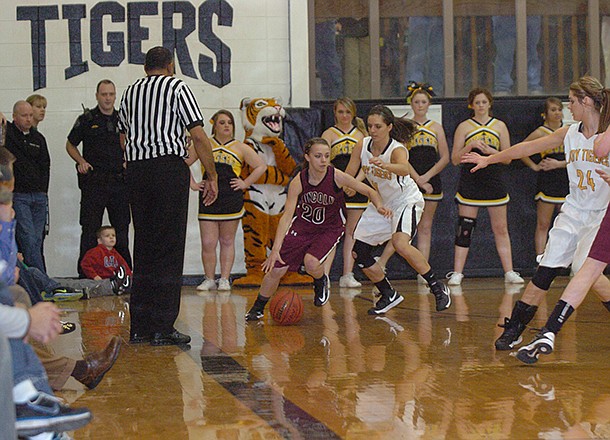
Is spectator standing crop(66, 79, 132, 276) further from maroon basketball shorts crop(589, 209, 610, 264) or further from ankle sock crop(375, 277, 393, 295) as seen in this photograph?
maroon basketball shorts crop(589, 209, 610, 264)

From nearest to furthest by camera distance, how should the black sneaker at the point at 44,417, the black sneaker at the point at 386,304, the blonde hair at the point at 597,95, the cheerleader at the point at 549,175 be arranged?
the black sneaker at the point at 44,417
the blonde hair at the point at 597,95
the black sneaker at the point at 386,304
the cheerleader at the point at 549,175

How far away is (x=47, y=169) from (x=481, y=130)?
4.47 metres

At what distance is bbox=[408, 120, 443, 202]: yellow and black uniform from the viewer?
1029 centimetres

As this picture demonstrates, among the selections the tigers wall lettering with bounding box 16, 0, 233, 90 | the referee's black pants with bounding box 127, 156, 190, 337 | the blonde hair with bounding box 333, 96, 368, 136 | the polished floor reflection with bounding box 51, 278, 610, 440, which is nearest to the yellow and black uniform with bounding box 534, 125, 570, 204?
the blonde hair with bounding box 333, 96, 368, 136

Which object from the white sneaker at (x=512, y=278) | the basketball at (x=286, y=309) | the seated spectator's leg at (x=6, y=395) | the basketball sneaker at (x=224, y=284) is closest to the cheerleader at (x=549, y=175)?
the white sneaker at (x=512, y=278)

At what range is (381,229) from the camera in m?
7.82

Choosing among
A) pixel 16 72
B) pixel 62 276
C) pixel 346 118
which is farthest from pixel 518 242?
pixel 16 72

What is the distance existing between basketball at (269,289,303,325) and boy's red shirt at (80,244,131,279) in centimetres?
319

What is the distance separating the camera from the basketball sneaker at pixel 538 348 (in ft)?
16.7

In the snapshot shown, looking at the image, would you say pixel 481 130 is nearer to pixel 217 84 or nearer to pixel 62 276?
pixel 217 84

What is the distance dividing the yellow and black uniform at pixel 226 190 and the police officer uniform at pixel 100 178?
0.87m

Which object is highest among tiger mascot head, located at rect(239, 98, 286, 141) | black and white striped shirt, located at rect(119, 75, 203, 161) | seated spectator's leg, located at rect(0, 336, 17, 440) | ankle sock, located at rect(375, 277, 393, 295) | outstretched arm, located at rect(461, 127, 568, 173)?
tiger mascot head, located at rect(239, 98, 286, 141)

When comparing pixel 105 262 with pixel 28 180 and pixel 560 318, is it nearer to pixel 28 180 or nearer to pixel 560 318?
pixel 28 180

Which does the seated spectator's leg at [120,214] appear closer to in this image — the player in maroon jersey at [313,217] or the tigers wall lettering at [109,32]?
the tigers wall lettering at [109,32]
